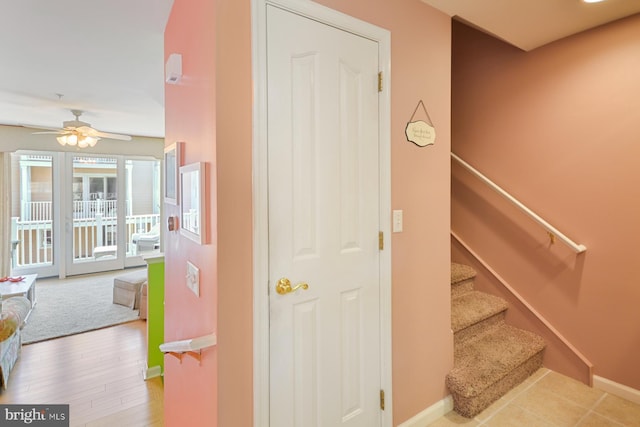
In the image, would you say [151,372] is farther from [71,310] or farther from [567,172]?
[567,172]

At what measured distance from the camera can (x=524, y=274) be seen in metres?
2.56

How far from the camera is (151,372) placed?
289 cm

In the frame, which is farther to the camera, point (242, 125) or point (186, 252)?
point (186, 252)

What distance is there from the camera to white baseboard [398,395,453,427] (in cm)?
184

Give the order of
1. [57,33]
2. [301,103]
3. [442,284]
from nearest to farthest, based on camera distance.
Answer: [301,103] < [442,284] < [57,33]

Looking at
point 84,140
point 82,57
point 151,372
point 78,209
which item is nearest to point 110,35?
point 82,57

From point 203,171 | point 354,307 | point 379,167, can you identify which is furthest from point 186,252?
point 379,167

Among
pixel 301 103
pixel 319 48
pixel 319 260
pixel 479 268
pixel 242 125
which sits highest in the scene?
pixel 319 48

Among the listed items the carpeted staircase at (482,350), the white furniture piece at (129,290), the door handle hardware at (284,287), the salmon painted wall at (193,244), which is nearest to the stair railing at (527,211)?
the carpeted staircase at (482,350)

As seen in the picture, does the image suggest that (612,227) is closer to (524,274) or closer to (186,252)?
(524,274)

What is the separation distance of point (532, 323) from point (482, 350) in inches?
21.8

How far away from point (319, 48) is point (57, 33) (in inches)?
76.8

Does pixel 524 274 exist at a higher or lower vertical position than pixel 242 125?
lower

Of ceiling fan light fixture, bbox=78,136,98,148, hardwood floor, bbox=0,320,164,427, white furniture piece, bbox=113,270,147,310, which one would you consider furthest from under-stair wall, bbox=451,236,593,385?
ceiling fan light fixture, bbox=78,136,98,148
